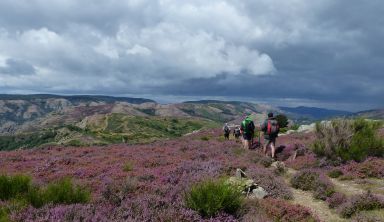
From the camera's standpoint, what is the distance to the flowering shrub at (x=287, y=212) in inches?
369

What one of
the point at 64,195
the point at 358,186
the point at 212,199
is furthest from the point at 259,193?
the point at 64,195

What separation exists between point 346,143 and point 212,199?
11951 mm

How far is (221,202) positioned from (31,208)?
4.03 meters

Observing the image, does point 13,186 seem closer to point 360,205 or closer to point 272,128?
point 360,205

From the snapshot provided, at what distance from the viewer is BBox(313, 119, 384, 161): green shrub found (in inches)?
699

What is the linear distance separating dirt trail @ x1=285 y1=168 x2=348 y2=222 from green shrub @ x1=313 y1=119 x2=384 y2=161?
213 inches

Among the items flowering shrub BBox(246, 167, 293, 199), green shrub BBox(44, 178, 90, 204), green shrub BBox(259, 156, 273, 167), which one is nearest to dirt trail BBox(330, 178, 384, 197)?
flowering shrub BBox(246, 167, 293, 199)

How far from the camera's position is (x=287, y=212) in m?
9.76

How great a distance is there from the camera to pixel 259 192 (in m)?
11.8

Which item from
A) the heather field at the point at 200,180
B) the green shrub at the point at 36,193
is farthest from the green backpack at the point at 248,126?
the green shrub at the point at 36,193

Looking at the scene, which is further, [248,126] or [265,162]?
[248,126]

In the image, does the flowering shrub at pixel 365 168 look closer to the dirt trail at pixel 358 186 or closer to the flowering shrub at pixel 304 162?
the dirt trail at pixel 358 186

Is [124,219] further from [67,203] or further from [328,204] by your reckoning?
[328,204]

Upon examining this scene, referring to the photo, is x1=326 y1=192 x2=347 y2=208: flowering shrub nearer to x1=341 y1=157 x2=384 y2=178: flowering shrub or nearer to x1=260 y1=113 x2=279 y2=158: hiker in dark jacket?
x1=341 y1=157 x2=384 y2=178: flowering shrub
